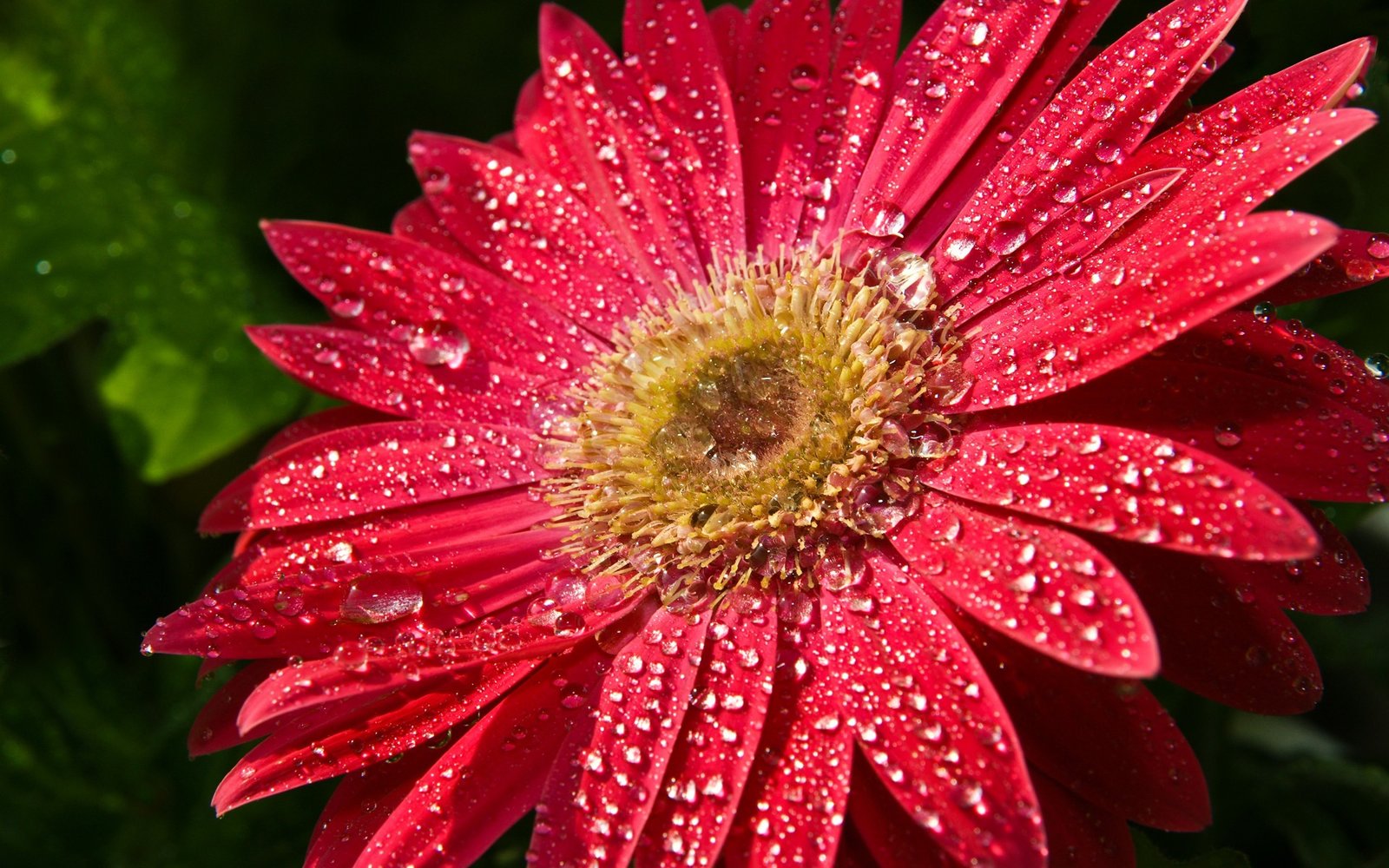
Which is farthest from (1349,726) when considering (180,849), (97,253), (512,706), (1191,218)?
(97,253)

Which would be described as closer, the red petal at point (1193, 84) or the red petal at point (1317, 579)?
the red petal at point (1317, 579)

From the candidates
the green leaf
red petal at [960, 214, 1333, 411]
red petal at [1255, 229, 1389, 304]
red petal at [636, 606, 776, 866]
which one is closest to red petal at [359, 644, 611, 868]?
red petal at [636, 606, 776, 866]

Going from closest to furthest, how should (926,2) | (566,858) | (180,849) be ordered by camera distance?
1. (566,858)
2. (926,2)
3. (180,849)

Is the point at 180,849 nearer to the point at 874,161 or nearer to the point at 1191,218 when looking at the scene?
the point at 874,161

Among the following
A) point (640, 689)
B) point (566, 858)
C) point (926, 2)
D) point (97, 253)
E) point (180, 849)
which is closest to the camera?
point (566, 858)

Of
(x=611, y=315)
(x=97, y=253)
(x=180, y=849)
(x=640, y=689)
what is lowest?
(x=180, y=849)

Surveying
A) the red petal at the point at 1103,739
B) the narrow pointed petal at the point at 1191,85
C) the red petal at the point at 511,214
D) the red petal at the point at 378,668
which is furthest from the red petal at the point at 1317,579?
the red petal at the point at 511,214

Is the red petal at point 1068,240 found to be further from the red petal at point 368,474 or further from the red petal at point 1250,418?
the red petal at point 368,474
